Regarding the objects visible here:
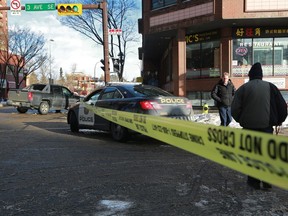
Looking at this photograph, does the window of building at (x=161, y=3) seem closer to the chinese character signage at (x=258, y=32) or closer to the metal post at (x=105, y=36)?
the chinese character signage at (x=258, y=32)

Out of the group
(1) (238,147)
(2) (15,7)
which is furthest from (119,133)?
(2) (15,7)

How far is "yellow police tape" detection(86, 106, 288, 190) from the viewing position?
2.55 metres

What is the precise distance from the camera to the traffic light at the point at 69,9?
19.4 metres

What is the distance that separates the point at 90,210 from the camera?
14.4ft

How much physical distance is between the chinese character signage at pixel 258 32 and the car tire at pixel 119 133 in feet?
46.8

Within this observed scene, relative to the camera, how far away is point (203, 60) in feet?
76.0

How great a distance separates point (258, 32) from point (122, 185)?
1841 cm

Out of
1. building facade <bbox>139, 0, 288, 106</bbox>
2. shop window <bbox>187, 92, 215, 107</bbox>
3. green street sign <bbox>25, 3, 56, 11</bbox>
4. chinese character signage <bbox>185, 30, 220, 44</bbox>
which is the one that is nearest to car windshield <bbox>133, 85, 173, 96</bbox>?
green street sign <bbox>25, 3, 56, 11</bbox>

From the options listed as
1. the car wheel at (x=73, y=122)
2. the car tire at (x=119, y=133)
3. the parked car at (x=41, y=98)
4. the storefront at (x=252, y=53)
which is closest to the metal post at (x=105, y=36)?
the parked car at (x=41, y=98)

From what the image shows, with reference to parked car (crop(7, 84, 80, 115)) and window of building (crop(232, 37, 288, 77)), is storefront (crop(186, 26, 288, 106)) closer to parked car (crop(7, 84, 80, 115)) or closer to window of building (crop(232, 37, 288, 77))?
window of building (crop(232, 37, 288, 77))

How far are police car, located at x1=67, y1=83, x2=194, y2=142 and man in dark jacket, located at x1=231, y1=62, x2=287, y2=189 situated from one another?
11.5ft

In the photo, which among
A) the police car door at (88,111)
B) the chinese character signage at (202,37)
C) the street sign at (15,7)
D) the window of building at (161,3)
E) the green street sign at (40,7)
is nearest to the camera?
the police car door at (88,111)

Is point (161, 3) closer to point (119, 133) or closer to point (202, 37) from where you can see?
point (202, 37)

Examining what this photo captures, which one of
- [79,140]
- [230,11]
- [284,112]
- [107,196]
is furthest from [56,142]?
[230,11]
